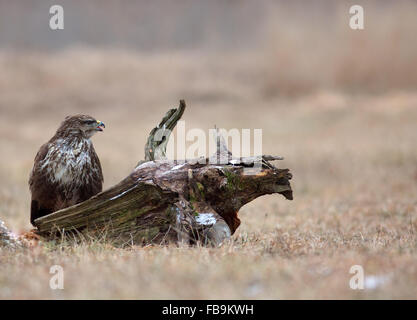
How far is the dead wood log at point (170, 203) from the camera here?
4.04m

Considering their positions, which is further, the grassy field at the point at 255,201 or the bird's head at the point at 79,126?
the bird's head at the point at 79,126

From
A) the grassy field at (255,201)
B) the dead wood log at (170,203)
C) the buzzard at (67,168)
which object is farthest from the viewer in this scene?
the buzzard at (67,168)

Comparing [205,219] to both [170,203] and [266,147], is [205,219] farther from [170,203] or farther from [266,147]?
[266,147]

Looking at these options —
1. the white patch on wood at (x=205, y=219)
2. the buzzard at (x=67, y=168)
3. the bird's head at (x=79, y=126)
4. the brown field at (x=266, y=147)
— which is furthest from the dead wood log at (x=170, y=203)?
the bird's head at (x=79, y=126)

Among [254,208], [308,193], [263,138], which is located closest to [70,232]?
[254,208]

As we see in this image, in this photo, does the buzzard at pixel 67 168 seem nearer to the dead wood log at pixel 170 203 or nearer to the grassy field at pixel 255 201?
the dead wood log at pixel 170 203

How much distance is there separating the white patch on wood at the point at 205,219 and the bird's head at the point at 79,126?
3.64 feet

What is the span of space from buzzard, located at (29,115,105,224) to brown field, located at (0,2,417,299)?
2.17ft


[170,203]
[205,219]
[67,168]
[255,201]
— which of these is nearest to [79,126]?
[67,168]

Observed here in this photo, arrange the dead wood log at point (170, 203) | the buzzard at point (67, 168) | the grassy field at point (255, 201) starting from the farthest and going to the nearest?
the buzzard at point (67, 168), the dead wood log at point (170, 203), the grassy field at point (255, 201)

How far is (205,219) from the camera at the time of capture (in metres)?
4.07

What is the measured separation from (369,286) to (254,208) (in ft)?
16.5

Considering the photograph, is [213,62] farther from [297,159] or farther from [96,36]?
[297,159]

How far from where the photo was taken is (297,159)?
1094 centimetres
